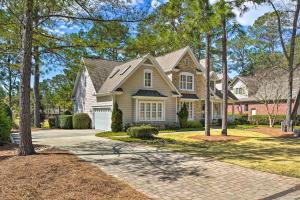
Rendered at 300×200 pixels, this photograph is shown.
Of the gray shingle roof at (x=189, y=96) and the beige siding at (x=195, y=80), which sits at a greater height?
the beige siding at (x=195, y=80)

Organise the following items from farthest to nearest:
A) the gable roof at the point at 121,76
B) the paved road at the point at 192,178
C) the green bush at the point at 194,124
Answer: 1. the green bush at the point at 194,124
2. the gable roof at the point at 121,76
3. the paved road at the point at 192,178

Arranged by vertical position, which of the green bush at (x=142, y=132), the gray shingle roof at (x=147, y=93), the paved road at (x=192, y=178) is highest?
the gray shingle roof at (x=147, y=93)

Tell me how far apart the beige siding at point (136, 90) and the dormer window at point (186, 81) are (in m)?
3.48

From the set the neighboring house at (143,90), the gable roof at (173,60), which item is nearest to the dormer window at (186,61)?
the neighboring house at (143,90)

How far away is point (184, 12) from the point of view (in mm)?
10445

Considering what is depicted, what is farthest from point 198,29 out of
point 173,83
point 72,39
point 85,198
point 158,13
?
point 173,83

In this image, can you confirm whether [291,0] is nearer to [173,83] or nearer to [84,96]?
[173,83]

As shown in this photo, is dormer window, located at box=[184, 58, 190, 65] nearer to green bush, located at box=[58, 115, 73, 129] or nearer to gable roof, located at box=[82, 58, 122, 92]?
gable roof, located at box=[82, 58, 122, 92]

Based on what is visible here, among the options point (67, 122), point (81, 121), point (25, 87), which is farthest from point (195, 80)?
point (25, 87)

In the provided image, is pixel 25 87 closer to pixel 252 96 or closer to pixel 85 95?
pixel 85 95

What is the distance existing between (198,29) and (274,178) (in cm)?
559

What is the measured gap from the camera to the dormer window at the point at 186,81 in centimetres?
3070

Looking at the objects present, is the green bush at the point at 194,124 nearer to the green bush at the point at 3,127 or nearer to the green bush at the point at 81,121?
the green bush at the point at 81,121

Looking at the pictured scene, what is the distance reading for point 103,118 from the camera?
1014 inches
